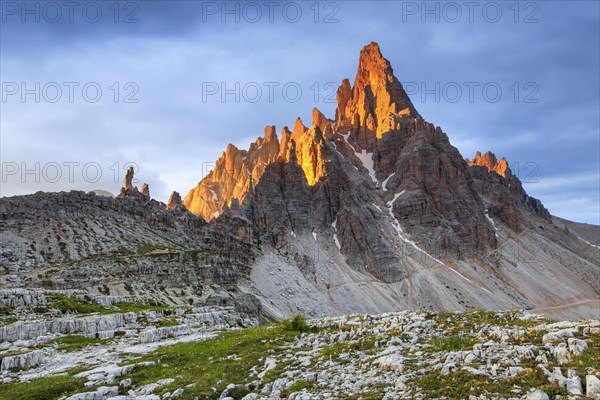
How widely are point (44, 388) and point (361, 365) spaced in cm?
1583

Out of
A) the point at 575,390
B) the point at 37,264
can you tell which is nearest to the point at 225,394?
the point at 575,390

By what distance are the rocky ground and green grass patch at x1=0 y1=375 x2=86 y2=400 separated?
3.1 inches

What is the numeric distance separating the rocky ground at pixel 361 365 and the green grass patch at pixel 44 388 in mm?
77

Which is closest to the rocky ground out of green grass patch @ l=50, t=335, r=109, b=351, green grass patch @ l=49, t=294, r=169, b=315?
green grass patch @ l=50, t=335, r=109, b=351

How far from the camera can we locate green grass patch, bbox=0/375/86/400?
21.0 meters

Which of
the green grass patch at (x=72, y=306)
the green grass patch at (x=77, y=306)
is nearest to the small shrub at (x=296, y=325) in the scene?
the green grass patch at (x=77, y=306)

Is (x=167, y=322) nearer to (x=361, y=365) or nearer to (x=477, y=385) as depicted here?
(x=361, y=365)

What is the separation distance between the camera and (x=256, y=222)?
19550cm

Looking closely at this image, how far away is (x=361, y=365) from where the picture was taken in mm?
18469

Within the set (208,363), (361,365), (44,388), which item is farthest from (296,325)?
(44,388)

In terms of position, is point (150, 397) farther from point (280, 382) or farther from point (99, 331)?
point (99, 331)

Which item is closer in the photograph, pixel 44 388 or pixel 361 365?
pixel 361 365

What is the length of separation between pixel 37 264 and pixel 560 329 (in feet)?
341

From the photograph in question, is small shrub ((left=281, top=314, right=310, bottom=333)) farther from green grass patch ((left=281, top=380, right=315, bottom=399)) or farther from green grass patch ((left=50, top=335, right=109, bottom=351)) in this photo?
green grass patch ((left=50, top=335, right=109, bottom=351))
